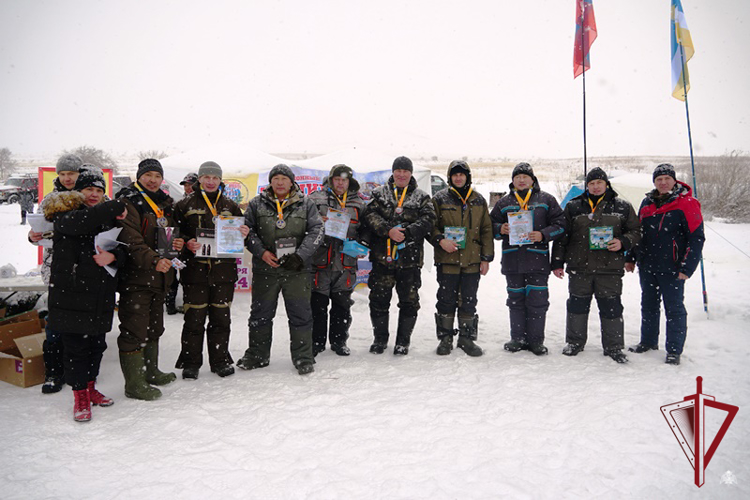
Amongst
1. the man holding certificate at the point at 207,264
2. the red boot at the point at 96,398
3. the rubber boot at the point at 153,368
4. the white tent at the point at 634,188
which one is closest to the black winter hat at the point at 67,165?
the man holding certificate at the point at 207,264

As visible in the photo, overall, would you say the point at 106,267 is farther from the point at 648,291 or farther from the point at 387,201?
the point at 648,291

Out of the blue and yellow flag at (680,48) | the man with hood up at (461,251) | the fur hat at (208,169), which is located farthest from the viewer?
the blue and yellow flag at (680,48)

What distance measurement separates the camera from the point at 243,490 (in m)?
2.40

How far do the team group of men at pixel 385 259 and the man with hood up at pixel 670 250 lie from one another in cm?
1

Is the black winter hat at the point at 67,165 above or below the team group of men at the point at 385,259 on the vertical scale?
above

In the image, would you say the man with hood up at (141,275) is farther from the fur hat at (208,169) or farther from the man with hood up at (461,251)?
the man with hood up at (461,251)

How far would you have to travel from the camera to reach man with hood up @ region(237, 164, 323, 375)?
4051mm

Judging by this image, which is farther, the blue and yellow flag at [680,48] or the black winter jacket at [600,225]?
the blue and yellow flag at [680,48]

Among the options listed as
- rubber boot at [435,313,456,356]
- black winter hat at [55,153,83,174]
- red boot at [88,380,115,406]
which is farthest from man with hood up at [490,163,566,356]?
black winter hat at [55,153,83,174]

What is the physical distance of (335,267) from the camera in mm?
4551

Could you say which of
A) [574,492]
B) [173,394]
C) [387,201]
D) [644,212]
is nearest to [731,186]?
[644,212]

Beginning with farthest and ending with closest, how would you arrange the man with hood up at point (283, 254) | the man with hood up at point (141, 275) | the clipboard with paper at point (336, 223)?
1. the clipboard with paper at point (336, 223)
2. the man with hood up at point (283, 254)
3. the man with hood up at point (141, 275)

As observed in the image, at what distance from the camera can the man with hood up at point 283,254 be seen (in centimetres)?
405

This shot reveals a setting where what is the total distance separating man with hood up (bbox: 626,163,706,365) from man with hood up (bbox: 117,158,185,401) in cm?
459
